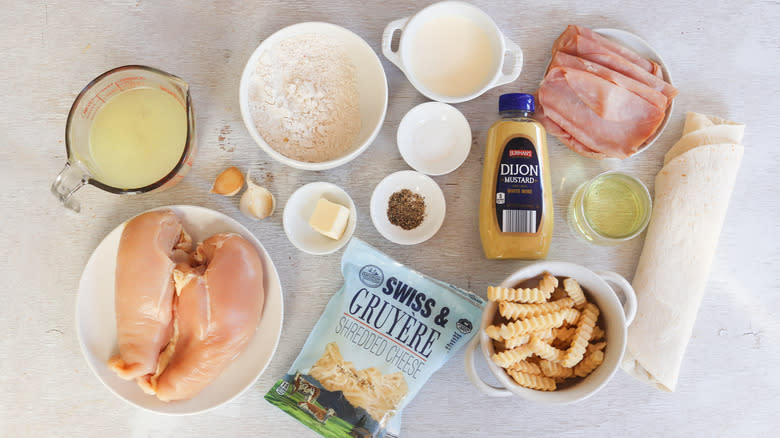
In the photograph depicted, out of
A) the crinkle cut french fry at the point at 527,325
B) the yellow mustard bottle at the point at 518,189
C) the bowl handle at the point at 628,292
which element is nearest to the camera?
the crinkle cut french fry at the point at 527,325

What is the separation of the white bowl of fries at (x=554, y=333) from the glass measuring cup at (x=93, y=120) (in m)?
0.72

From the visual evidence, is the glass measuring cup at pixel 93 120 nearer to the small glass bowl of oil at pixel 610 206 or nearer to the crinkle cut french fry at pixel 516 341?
the crinkle cut french fry at pixel 516 341

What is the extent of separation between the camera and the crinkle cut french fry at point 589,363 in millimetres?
898

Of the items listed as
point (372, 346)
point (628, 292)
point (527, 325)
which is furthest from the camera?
point (372, 346)

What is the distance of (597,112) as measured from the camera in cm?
109

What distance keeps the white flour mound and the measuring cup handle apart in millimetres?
380

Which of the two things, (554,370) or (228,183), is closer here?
(554,370)

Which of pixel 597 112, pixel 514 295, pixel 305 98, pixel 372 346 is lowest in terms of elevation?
pixel 372 346

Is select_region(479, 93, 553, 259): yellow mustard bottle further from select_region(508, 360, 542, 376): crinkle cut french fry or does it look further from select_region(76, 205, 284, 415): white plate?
select_region(76, 205, 284, 415): white plate

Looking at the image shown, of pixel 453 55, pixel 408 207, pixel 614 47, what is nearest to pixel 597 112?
→ pixel 614 47

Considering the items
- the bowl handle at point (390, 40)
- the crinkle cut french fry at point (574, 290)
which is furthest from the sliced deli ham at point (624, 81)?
the crinkle cut french fry at point (574, 290)

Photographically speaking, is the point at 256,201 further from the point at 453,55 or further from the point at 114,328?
the point at 453,55

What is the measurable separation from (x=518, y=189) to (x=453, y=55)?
0.35m

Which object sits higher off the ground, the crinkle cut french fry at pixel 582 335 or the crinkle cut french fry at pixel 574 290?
the crinkle cut french fry at pixel 574 290
